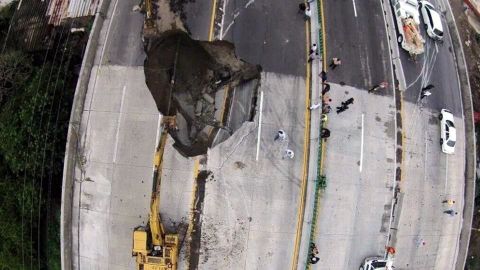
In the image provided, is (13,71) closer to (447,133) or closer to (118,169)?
(118,169)

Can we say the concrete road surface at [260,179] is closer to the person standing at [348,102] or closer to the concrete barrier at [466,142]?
the person standing at [348,102]

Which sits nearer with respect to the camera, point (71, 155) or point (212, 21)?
point (71, 155)

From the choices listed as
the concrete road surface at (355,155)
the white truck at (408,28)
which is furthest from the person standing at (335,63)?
the white truck at (408,28)

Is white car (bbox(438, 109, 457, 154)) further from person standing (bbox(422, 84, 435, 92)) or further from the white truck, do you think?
the white truck

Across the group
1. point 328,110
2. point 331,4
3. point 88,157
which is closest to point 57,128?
point 88,157

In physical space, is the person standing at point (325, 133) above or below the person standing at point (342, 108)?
below

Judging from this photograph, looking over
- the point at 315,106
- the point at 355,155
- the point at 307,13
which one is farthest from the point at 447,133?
the point at 307,13

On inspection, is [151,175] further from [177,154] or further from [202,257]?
[202,257]
